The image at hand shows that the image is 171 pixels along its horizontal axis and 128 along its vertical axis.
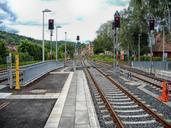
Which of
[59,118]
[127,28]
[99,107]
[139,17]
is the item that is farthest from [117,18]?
[127,28]

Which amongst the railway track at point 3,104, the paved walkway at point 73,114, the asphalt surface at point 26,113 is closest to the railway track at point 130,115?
the paved walkway at point 73,114

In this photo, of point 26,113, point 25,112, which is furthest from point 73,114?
point 25,112

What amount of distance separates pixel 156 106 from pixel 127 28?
263ft

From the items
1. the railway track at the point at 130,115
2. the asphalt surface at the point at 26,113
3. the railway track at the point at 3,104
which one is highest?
the asphalt surface at the point at 26,113

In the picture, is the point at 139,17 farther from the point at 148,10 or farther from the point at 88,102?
the point at 88,102

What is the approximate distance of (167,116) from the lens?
47.4 ft

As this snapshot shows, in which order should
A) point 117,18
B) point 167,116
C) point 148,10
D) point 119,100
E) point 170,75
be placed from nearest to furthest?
1. point 167,116
2. point 119,100
3. point 170,75
4. point 117,18
5. point 148,10

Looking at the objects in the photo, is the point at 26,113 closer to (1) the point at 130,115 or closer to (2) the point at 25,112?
(2) the point at 25,112

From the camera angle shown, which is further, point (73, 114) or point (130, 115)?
point (130, 115)

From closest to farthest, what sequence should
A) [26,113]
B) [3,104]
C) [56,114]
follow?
[56,114], [26,113], [3,104]

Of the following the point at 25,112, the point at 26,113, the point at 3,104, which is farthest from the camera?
the point at 3,104

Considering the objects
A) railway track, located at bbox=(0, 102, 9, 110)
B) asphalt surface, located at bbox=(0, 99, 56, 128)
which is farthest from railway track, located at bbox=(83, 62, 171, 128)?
railway track, located at bbox=(0, 102, 9, 110)

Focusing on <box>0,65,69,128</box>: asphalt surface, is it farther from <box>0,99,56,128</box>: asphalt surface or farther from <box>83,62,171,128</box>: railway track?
<box>83,62,171,128</box>: railway track

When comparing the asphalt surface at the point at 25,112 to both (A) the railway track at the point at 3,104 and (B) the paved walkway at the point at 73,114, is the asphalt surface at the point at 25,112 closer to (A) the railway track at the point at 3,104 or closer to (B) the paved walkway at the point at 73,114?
(A) the railway track at the point at 3,104
